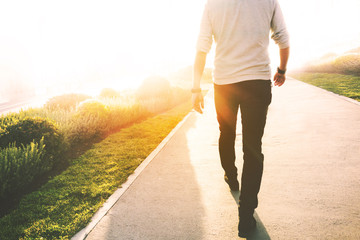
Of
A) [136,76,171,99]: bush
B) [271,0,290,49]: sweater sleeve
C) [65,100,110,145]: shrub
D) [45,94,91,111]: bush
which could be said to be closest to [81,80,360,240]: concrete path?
[271,0,290,49]: sweater sleeve

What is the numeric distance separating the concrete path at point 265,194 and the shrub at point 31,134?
1.90 metres

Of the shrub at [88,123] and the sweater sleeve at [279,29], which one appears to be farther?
the shrub at [88,123]

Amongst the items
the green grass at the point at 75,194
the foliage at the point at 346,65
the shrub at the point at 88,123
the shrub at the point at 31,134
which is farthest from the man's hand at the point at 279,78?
the foliage at the point at 346,65

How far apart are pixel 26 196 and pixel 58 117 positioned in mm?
3377

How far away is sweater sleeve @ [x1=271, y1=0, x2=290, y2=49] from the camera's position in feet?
7.62

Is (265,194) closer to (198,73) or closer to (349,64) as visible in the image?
(198,73)

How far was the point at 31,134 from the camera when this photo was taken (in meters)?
4.36

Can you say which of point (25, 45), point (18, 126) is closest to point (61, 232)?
point (18, 126)

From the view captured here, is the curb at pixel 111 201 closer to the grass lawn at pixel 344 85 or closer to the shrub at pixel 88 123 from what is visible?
the shrub at pixel 88 123

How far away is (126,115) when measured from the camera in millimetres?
8312

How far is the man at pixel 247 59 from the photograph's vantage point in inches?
88.7

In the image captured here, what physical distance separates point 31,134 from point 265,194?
415 cm

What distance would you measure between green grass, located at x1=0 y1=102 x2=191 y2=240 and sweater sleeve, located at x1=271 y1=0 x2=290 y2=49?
2.94 m

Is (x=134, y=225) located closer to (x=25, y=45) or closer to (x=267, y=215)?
(x=267, y=215)
